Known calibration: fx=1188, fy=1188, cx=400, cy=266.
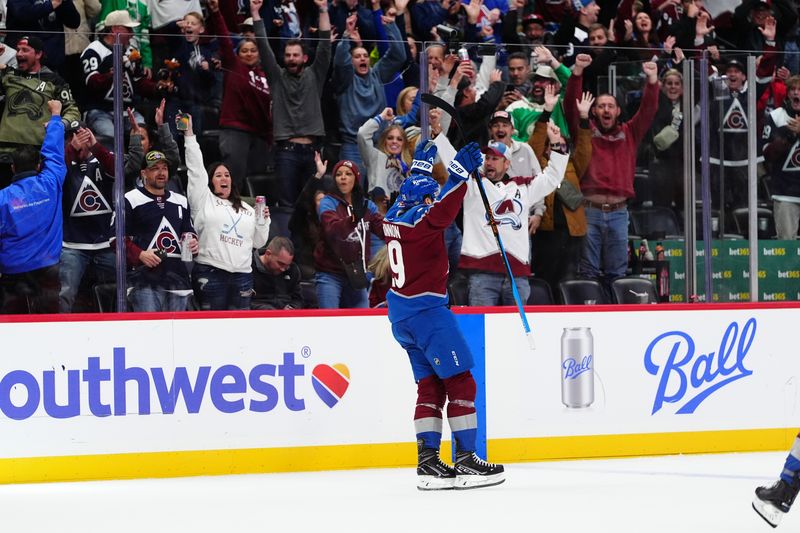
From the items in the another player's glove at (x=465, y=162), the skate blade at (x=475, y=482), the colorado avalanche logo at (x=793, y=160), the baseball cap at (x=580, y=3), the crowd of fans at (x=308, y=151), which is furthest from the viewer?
the baseball cap at (x=580, y=3)

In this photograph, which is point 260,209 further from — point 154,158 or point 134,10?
point 134,10

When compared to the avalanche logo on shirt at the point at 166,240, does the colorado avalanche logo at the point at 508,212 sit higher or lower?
higher

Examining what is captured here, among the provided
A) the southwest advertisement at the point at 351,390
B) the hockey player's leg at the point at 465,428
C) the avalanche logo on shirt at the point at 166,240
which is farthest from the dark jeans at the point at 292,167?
the hockey player's leg at the point at 465,428

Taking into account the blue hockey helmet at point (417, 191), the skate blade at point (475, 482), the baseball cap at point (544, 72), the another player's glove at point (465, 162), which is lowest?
the skate blade at point (475, 482)

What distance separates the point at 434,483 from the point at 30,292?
2512mm

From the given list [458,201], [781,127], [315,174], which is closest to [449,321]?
[458,201]

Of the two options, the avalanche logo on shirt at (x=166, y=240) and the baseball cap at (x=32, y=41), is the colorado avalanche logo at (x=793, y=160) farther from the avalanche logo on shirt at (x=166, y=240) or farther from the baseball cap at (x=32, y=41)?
the baseball cap at (x=32, y=41)

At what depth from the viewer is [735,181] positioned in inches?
303

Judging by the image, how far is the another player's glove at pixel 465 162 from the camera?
578 cm

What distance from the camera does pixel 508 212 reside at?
7.45 metres

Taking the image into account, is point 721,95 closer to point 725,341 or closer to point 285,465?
point 725,341

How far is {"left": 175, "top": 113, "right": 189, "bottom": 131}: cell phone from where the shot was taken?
686 cm

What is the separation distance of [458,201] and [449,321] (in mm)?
607

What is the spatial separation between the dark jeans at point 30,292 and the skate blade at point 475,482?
8.07ft
